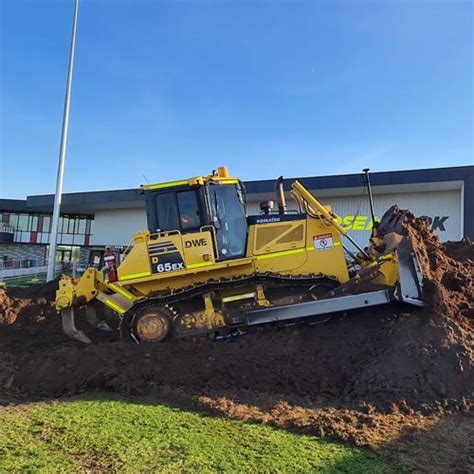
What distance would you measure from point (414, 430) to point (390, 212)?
543 centimetres

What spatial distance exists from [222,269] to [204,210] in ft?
3.55

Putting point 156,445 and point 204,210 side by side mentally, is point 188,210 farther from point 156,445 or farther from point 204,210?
point 156,445

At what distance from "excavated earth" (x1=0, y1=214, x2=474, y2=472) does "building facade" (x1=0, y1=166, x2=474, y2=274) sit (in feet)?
41.6

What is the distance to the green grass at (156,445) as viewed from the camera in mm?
4527

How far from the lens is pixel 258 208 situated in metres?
36.6

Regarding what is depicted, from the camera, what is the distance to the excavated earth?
568 cm

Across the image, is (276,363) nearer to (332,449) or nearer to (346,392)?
(346,392)

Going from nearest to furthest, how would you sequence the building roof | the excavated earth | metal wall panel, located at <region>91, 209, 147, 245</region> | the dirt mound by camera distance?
the excavated earth, the dirt mound, the building roof, metal wall panel, located at <region>91, 209, 147, 245</region>

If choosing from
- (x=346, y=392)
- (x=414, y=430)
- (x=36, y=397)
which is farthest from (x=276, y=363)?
(x=36, y=397)

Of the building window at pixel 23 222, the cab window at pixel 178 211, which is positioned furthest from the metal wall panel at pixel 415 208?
the building window at pixel 23 222

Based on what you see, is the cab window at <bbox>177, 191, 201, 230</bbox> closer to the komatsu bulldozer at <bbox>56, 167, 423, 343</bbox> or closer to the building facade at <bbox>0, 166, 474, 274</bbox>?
the komatsu bulldozer at <bbox>56, 167, 423, 343</bbox>

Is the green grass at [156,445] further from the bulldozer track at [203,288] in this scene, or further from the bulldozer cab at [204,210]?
the bulldozer cab at [204,210]

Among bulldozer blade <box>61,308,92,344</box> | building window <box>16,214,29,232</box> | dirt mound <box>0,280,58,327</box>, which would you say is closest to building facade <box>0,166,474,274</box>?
building window <box>16,214,29,232</box>

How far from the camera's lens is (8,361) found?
8.39 metres
